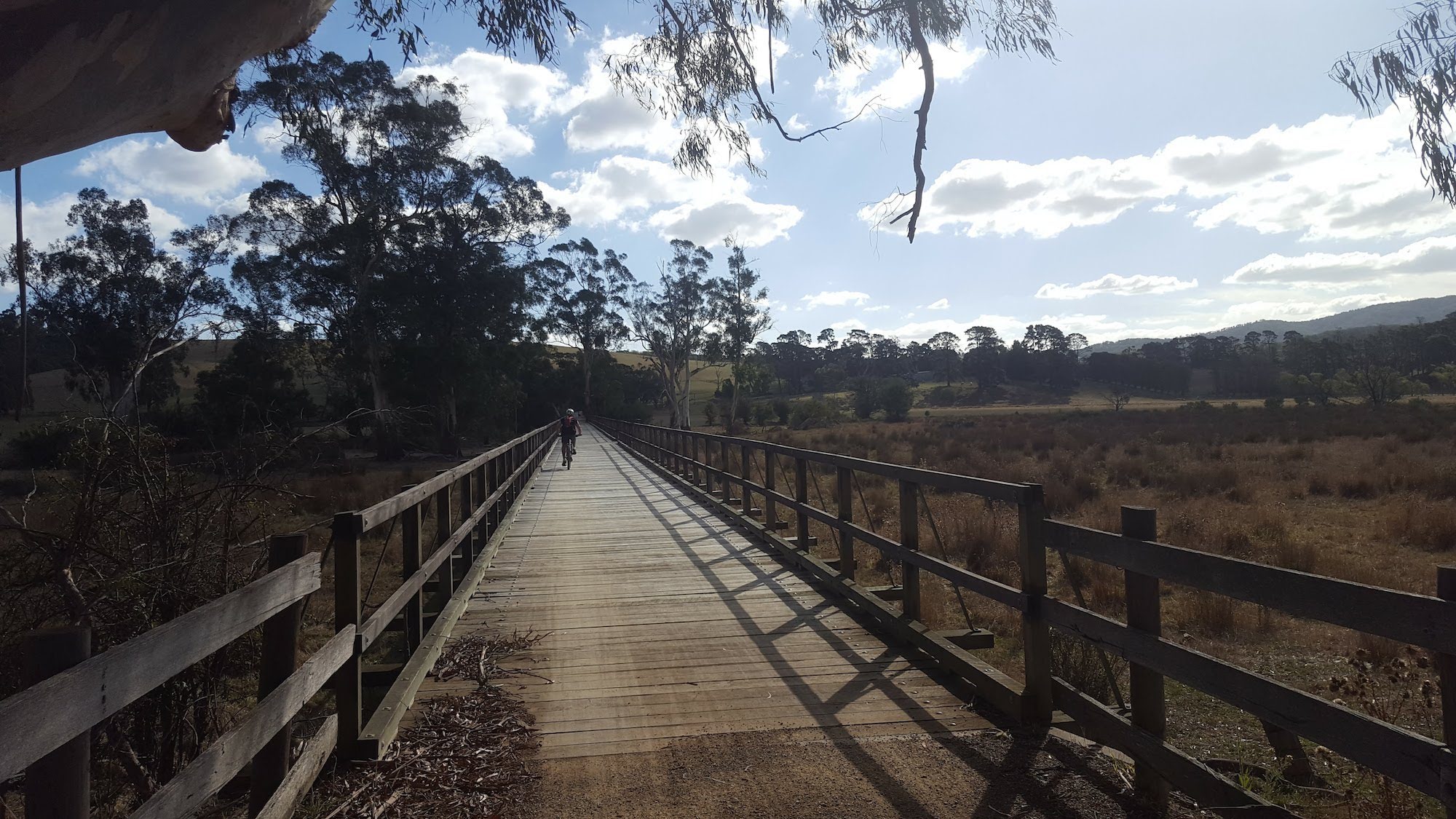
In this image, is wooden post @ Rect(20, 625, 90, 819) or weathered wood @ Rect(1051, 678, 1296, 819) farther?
weathered wood @ Rect(1051, 678, 1296, 819)

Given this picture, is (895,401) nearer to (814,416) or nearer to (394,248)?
(814,416)

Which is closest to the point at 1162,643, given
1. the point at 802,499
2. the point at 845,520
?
the point at 845,520

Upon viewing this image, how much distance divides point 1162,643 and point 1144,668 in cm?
21

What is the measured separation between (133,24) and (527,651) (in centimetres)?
381

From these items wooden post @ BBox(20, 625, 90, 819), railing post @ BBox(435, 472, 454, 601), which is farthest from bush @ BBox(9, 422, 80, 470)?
wooden post @ BBox(20, 625, 90, 819)

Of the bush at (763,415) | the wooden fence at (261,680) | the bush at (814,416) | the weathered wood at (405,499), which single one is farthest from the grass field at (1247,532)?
the bush at (763,415)

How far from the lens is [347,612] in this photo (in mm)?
3773

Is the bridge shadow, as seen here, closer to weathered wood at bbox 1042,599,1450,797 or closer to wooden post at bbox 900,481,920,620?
wooden post at bbox 900,481,920,620

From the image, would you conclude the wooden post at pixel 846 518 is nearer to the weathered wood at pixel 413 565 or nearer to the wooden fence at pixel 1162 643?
the wooden fence at pixel 1162 643

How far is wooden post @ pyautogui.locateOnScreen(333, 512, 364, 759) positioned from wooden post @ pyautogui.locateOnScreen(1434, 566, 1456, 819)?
141 inches

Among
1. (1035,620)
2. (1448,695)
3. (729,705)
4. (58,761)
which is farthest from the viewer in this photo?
(729,705)

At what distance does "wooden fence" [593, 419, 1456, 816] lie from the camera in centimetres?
230

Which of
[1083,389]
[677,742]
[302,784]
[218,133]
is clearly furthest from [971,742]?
[1083,389]

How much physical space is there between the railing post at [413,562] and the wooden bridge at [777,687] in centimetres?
2
